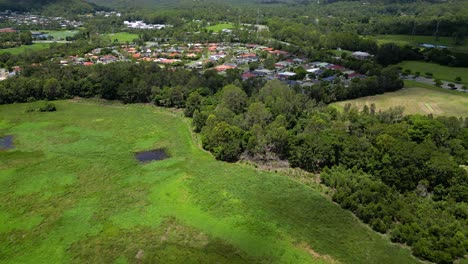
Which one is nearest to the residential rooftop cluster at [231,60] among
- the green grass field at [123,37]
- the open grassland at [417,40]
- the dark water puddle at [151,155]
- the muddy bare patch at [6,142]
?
the green grass field at [123,37]

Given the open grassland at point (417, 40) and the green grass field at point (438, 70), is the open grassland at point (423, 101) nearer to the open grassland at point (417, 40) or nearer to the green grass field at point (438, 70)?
the green grass field at point (438, 70)

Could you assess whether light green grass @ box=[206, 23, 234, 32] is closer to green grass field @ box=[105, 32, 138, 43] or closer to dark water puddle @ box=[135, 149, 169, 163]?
green grass field @ box=[105, 32, 138, 43]

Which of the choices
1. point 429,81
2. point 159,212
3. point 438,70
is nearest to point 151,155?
point 159,212

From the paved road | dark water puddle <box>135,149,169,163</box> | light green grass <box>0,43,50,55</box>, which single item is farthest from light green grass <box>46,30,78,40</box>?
the paved road

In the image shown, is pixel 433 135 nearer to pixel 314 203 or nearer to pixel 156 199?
pixel 314 203

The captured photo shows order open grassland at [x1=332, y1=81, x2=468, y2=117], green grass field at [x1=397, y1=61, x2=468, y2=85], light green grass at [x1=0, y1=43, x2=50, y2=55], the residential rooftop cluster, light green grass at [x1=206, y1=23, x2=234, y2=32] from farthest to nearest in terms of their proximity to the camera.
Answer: light green grass at [x1=206, y1=23, x2=234, y2=32] → light green grass at [x1=0, y1=43, x2=50, y2=55] → green grass field at [x1=397, y1=61, x2=468, y2=85] → the residential rooftop cluster → open grassland at [x1=332, y1=81, x2=468, y2=117]

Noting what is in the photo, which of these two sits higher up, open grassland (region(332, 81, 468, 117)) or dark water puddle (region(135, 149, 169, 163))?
open grassland (region(332, 81, 468, 117))
